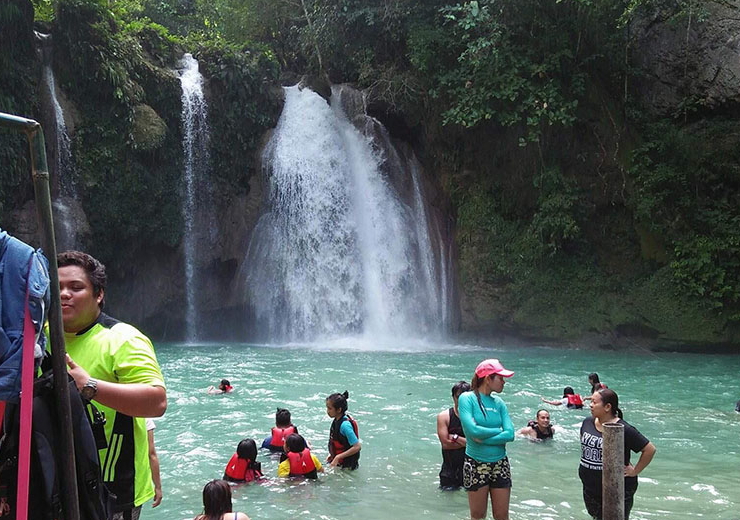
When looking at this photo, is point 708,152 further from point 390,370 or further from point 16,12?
point 16,12

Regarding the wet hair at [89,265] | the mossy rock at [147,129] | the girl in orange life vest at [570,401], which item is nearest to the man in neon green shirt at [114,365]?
the wet hair at [89,265]

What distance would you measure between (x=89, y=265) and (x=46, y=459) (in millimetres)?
908

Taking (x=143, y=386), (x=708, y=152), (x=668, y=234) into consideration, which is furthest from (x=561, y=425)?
(x=708, y=152)

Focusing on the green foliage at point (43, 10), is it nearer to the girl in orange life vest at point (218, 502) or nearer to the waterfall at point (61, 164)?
the waterfall at point (61, 164)

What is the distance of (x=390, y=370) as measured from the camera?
14.7 m

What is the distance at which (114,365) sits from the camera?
2689mm

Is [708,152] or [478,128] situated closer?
[708,152]

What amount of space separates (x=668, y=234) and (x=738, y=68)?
479 centimetres

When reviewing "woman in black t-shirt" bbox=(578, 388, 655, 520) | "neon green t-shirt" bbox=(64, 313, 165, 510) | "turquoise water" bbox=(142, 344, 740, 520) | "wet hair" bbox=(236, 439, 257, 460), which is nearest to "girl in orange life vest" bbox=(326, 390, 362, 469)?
"turquoise water" bbox=(142, 344, 740, 520)

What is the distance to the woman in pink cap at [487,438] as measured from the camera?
516cm

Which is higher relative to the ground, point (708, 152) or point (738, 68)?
point (738, 68)

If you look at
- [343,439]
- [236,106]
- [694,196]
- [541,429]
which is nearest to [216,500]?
[343,439]

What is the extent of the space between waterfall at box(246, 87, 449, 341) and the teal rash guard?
15.8m

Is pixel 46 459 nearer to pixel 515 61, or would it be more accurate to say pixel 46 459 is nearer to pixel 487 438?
pixel 487 438
